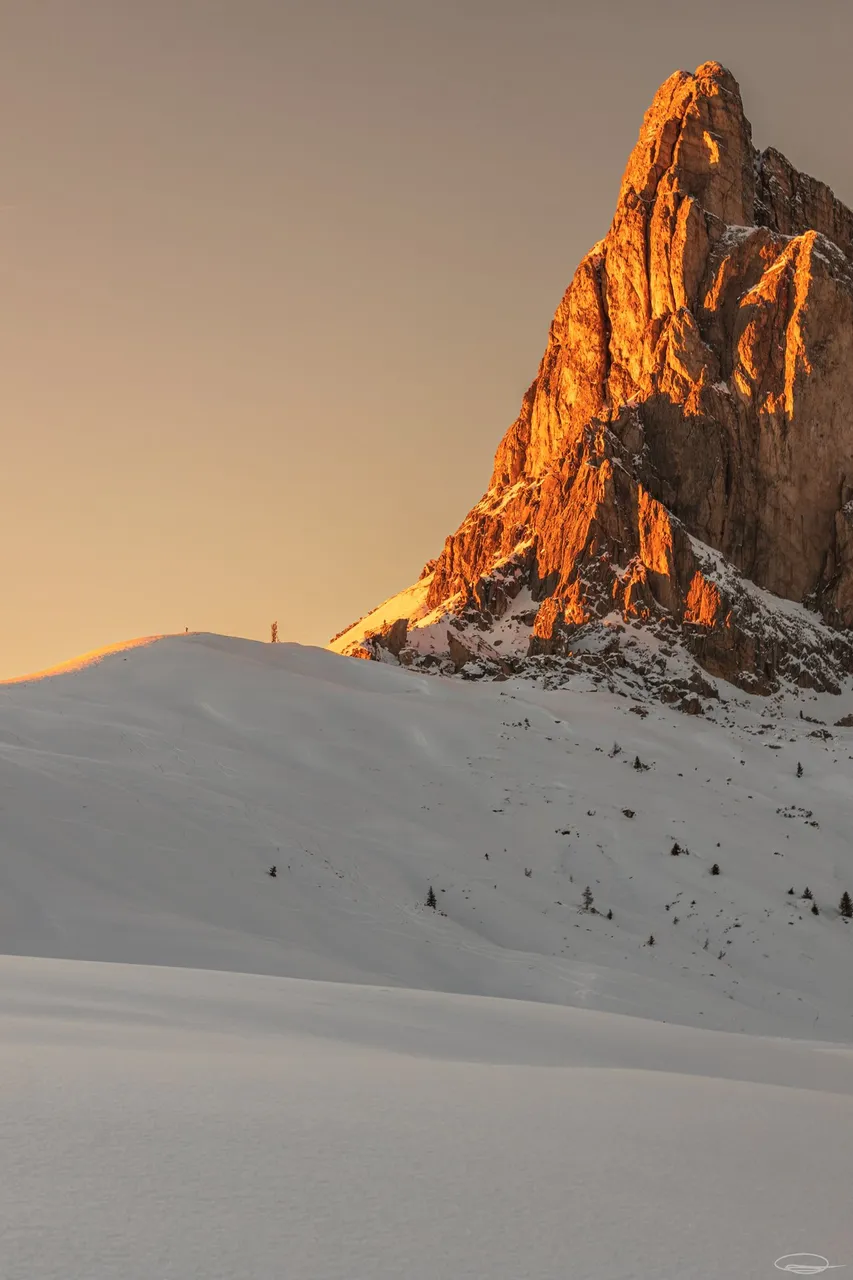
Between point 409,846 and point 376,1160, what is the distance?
56.9ft

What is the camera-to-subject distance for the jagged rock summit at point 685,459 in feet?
204

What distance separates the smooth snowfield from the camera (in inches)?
120

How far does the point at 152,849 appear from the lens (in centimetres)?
1659

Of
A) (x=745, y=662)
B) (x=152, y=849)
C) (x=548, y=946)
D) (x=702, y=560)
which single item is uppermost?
(x=702, y=560)

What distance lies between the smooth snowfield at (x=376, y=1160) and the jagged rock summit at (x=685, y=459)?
49349 mm

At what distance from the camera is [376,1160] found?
12.6ft

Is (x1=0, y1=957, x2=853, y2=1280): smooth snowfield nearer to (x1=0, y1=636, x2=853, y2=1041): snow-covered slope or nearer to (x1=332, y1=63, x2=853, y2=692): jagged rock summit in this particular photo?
(x1=0, y1=636, x2=853, y2=1041): snow-covered slope

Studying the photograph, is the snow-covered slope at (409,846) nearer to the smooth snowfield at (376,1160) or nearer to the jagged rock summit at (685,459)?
the smooth snowfield at (376,1160)

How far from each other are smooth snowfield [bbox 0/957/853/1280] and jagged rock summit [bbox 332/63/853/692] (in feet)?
162

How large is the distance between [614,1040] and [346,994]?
7.96 ft

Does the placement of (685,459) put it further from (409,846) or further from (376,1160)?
(376,1160)

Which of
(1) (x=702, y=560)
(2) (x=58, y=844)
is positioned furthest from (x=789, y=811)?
(1) (x=702, y=560)

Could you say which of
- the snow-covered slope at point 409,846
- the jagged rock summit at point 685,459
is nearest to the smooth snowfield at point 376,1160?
the snow-covered slope at point 409,846

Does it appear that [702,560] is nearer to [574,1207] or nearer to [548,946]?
[548,946]
